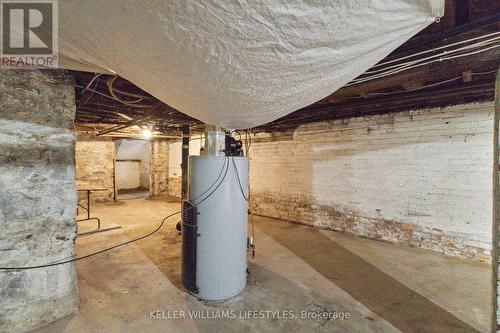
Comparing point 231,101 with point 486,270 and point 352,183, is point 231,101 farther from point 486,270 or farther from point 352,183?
point 486,270

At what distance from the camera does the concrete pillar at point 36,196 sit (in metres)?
1.69

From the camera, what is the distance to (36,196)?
180 cm

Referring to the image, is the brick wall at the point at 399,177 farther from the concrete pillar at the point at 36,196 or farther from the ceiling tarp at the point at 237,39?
the concrete pillar at the point at 36,196

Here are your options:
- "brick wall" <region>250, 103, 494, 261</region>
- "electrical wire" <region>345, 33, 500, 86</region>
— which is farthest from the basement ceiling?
"brick wall" <region>250, 103, 494, 261</region>

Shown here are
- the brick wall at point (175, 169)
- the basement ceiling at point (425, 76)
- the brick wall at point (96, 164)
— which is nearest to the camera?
the basement ceiling at point (425, 76)

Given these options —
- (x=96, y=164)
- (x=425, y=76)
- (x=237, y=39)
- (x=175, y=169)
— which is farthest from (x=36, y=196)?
(x=175, y=169)

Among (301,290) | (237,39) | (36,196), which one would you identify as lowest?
(301,290)

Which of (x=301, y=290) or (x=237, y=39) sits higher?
(x=237, y=39)

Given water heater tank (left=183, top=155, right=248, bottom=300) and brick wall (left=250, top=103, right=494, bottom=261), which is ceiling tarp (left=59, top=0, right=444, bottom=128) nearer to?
water heater tank (left=183, top=155, right=248, bottom=300)

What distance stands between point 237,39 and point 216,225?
1699 mm

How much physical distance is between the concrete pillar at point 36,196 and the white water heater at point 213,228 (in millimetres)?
981

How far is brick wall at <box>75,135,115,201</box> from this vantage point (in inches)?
270

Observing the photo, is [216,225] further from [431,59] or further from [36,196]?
[431,59]

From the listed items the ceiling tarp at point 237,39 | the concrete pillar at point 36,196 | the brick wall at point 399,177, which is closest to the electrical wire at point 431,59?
the ceiling tarp at point 237,39
